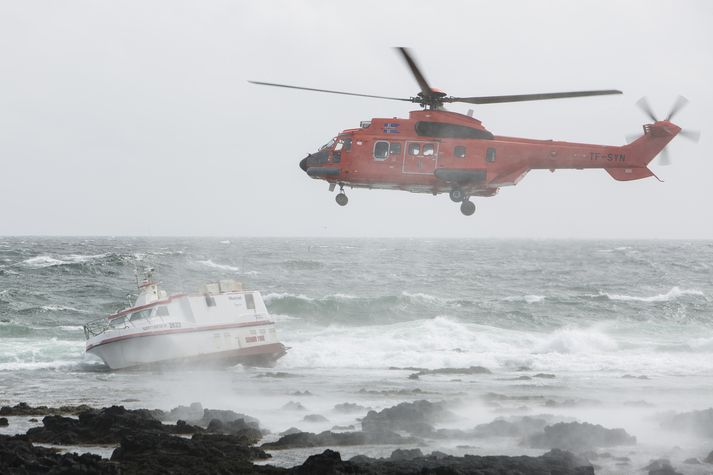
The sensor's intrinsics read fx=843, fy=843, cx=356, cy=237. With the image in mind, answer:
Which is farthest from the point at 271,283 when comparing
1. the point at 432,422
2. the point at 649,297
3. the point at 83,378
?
the point at 432,422

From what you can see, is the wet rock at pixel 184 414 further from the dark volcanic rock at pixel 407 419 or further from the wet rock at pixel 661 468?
the wet rock at pixel 661 468

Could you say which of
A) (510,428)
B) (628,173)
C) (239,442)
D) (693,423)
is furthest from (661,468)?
(239,442)

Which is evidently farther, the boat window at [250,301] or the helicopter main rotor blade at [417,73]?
the boat window at [250,301]

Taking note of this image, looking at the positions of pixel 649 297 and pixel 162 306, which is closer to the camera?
pixel 162 306

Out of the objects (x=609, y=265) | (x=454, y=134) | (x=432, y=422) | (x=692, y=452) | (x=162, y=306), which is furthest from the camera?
(x=609, y=265)

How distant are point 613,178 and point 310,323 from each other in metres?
36.6

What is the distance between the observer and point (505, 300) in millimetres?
61281

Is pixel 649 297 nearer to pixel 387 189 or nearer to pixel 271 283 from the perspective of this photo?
pixel 271 283

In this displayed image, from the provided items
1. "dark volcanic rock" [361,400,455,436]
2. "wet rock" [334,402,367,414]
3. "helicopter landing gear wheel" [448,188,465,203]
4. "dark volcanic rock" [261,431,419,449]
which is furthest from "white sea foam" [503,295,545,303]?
"helicopter landing gear wheel" [448,188,465,203]

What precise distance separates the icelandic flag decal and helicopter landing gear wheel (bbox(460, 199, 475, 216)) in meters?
2.22

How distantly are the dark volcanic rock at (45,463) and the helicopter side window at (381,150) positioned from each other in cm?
829

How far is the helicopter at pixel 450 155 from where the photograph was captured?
1745 cm

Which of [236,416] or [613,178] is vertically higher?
[613,178]

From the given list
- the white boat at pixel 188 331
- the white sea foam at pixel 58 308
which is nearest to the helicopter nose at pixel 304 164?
the white boat at pixel 188 331
